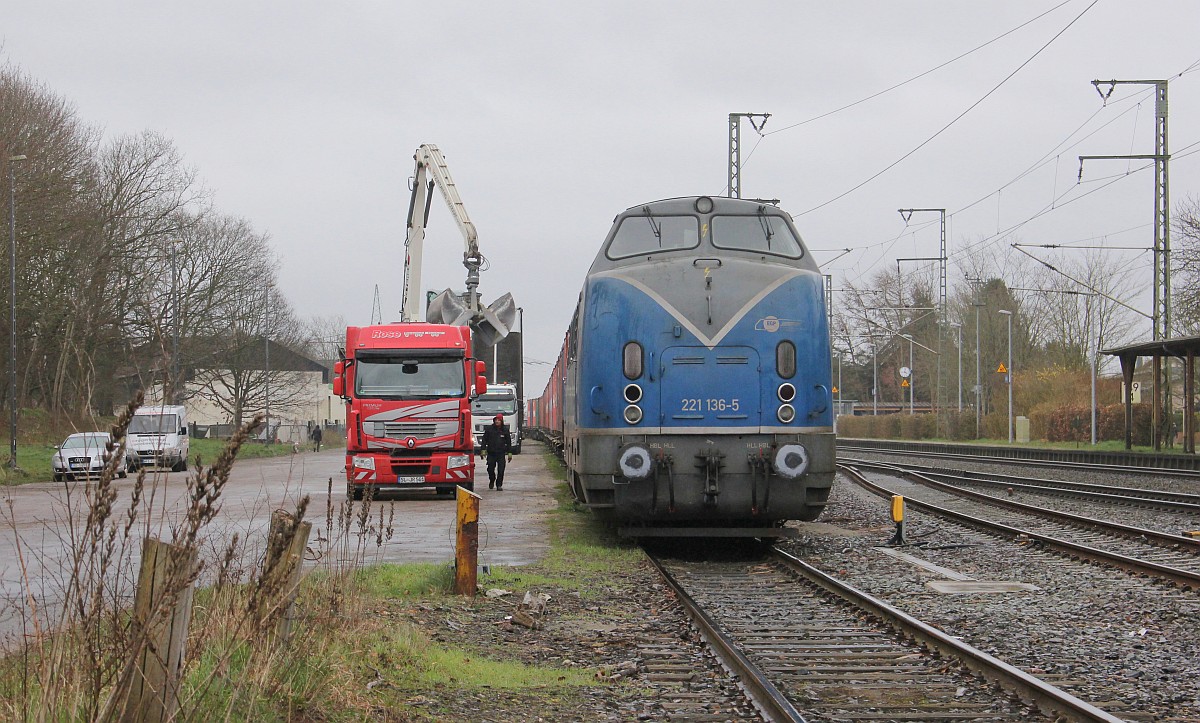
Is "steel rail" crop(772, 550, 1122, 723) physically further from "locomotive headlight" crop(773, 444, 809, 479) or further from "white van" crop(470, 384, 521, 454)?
"white van" crop(470, 384, 521, 454)

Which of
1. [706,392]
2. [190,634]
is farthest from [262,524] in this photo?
[190,634]

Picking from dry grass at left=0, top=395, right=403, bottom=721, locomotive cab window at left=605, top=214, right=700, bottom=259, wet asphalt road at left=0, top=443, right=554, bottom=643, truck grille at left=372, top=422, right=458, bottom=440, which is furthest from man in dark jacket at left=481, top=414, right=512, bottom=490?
dry grass at left=0, top=395, right=403, bottom=721

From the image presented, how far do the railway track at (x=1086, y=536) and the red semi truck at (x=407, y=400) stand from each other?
8135mm

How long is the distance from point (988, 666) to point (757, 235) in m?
6.84

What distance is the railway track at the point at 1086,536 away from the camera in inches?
453

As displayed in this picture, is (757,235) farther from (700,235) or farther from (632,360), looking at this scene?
(632,360)

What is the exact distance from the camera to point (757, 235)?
12.9 m

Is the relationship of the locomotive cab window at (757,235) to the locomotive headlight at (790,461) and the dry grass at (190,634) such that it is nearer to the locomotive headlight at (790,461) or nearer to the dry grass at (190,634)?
the locomotive headlight at (790,461)

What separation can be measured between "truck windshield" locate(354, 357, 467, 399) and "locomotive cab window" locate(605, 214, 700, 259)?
941 cm

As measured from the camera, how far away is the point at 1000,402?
5634 centimetres

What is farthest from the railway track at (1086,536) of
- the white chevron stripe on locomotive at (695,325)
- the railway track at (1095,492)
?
the white chevron stripe on locomotive at (695,325)

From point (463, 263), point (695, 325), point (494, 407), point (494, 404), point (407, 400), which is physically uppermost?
point (463, 263)

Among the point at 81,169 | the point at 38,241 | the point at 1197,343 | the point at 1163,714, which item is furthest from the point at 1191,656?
the point at 81,169

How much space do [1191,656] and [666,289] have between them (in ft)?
20.1
